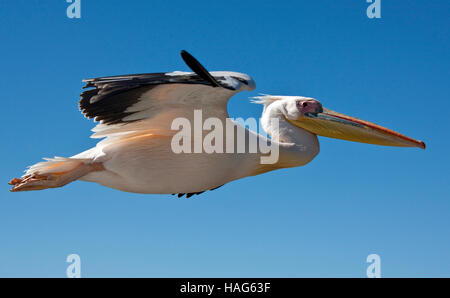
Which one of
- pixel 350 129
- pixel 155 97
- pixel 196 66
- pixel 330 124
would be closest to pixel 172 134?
pixel 155 97

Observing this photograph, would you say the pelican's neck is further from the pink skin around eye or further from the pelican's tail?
the pelican's tail

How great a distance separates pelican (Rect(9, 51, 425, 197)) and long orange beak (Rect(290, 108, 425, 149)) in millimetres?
12

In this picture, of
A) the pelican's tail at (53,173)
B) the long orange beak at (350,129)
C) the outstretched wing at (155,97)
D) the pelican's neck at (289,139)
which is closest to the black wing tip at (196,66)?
A: the outstretched wing at (155,97)

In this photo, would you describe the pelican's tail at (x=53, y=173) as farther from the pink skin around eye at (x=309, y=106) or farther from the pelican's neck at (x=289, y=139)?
the pink skin around eye at (x=309, y=106)

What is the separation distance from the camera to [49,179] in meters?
6.75

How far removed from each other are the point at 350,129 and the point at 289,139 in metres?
0.81

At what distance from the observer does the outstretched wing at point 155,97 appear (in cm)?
577

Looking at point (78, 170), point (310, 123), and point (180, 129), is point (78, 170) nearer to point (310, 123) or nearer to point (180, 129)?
point (180, 129)

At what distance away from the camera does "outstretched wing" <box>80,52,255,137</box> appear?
5766 mm

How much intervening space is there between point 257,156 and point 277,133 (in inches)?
21.6

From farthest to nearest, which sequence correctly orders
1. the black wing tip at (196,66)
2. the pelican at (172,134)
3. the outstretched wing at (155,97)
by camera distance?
the pelican at (172,134) → the outstretched wing at (155,97) → the black wing tip at (196,66)

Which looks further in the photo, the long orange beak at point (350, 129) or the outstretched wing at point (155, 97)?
the long orange beak at point (350, 129)

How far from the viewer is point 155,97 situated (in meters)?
6.18

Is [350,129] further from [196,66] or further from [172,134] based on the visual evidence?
[196,66]
